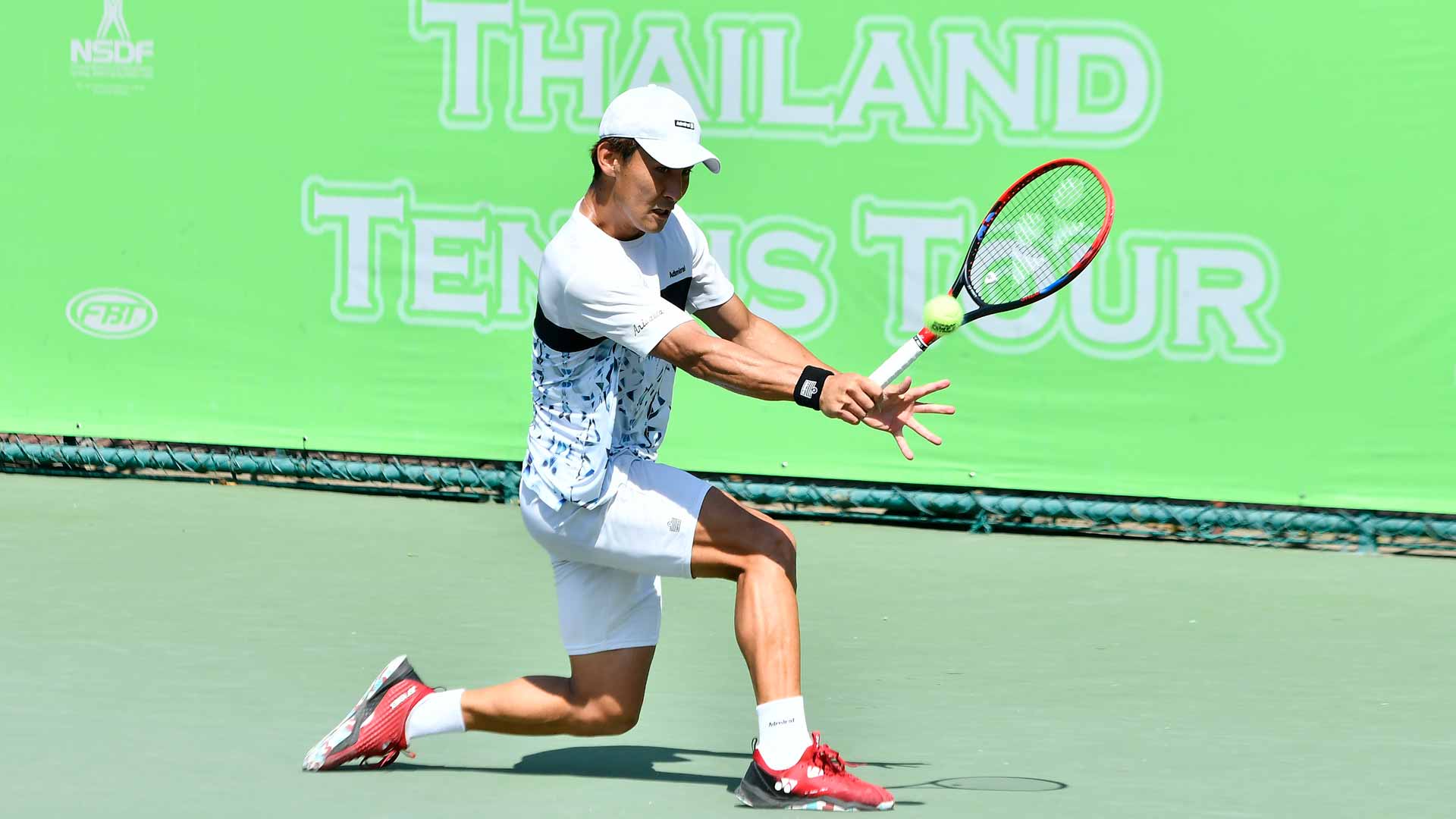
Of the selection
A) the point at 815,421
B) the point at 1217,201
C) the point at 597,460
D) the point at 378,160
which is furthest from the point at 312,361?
the point at 597,460

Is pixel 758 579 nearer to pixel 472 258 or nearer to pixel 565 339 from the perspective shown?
pixel 565 339

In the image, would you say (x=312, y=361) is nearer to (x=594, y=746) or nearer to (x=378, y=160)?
(x=378, y=160)

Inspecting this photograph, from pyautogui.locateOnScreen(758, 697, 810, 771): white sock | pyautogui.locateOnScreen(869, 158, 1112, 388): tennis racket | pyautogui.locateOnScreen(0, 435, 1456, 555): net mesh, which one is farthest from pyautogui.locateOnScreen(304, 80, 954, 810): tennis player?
pyautogui.locateOnScreen(0, 435, 1456, 555): net mesh

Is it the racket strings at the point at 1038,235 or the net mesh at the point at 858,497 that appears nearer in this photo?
the racket strings at the point at 1038,235

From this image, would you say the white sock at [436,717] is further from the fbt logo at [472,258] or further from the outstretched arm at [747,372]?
the fbt logo at [472,258]

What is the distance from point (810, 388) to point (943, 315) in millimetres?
404

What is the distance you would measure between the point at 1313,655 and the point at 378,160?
162 inches

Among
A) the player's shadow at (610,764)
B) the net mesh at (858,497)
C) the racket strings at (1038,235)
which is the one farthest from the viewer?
the net mesh at (858,497)

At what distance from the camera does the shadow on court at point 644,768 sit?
439 centimetres

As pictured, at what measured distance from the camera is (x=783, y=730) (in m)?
4.10

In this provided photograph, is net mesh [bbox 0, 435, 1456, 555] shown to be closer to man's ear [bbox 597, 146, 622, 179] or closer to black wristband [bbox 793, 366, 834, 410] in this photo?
man's ear [bbox 597, 146, 622, 179]

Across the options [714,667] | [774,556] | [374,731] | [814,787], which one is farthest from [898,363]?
[714,667]

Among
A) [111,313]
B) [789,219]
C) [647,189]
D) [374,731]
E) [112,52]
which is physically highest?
[112,52]

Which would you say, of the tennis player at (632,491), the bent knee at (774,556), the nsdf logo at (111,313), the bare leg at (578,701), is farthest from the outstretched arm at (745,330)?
the nsdf logo at (111,313)
